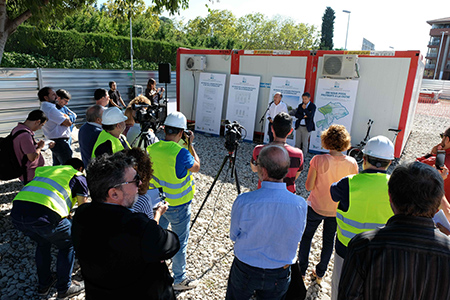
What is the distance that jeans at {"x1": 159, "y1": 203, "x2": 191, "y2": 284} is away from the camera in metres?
2.79

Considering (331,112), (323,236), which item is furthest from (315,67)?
(323,236)

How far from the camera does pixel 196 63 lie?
9.45 meters

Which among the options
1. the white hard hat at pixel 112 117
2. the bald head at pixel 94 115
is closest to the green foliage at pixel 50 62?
the bald head at pixel 94 115

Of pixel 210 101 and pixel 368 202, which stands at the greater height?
pixel 210 101

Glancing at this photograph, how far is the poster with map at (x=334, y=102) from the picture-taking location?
7465mm

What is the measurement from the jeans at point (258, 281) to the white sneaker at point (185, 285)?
45.6 inches

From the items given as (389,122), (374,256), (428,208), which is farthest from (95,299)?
(389,122)

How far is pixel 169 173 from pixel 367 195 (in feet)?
5.32

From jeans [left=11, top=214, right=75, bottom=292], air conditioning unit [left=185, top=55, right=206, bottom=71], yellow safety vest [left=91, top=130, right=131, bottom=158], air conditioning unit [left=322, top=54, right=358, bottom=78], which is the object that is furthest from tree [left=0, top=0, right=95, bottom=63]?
air conditioning unit [left=322, top=54, right=358, bottom=78]

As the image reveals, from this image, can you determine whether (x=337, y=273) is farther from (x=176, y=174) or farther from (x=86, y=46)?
(x=86, y=46)

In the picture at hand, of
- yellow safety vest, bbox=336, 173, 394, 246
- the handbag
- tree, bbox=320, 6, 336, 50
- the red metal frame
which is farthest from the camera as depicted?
tree, bbox=320, 6, 336, 50

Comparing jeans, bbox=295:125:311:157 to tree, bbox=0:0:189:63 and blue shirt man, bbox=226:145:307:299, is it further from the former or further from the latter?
blue shirt man, bbox=226:145:307:299

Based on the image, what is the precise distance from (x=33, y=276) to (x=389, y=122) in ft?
25.0

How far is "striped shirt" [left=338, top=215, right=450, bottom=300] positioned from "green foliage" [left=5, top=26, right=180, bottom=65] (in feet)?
59.4
